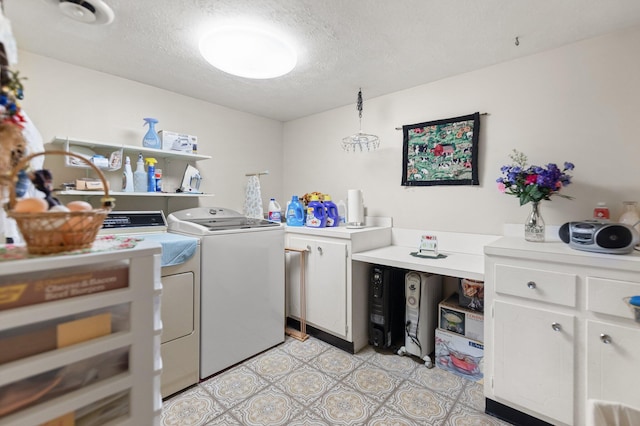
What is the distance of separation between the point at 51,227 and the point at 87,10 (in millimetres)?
1408

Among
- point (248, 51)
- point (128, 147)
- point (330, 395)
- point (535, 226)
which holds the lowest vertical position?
point (330, 395)

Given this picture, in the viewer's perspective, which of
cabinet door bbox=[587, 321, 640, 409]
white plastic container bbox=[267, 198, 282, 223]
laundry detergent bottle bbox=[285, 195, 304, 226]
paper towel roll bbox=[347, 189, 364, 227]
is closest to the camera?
cabinet door bbox=[587, 321, 640, 409]

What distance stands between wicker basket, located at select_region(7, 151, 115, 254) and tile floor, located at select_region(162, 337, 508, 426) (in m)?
1.37

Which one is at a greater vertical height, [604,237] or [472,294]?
[604,237]

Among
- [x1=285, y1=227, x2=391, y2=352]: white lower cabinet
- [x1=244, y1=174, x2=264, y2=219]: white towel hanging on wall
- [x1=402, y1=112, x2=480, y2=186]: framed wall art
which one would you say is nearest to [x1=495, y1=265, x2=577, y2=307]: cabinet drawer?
[x1=402, y1=112, x2=480, y2=186]: framed wall art

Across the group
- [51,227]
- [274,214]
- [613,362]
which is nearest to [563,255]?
[613,362]

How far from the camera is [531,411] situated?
4.98 feet

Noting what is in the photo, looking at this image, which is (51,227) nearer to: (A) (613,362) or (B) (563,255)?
(B) (563,255)

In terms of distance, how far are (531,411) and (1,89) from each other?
8.22 feet

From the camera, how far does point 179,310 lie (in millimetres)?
1848

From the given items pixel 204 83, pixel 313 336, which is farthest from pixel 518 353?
pixel 204 83

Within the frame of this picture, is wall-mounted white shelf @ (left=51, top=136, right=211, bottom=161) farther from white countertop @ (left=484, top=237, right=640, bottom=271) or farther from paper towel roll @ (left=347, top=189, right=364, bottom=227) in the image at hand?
white countertop @ (left=484, top=237, right=640, bottom=271)

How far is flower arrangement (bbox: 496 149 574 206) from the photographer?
5.76ft

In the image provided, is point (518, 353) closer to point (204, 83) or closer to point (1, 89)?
point (1, 89)
